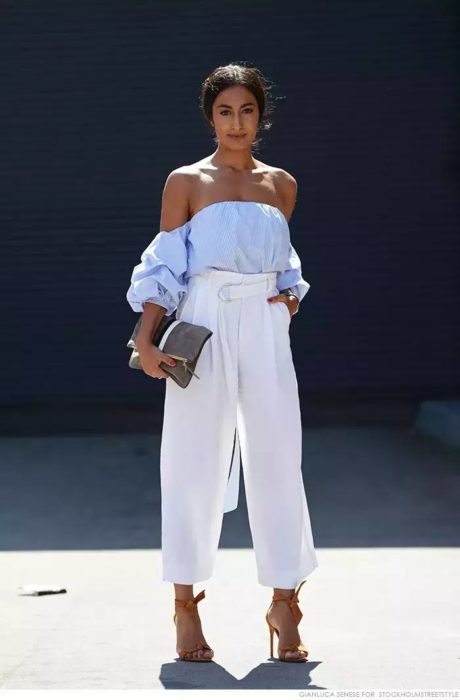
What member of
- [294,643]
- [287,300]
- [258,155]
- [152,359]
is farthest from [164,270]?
[258,155]

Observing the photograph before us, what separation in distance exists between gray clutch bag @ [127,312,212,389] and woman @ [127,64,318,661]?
0.13ft

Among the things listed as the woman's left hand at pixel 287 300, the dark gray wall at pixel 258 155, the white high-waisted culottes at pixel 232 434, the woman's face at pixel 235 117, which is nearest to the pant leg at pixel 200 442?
the white high-waisted culottes at pixel 232 434

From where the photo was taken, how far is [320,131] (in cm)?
1028

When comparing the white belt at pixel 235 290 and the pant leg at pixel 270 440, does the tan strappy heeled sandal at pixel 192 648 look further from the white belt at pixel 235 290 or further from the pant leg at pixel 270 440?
the white belt at pixel 235 290

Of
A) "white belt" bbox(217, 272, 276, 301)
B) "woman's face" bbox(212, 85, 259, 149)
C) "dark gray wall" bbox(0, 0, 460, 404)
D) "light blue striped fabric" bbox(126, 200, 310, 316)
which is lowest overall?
"white belt" bbox(217, 272, 276, 301)

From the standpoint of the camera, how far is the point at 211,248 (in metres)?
4.57

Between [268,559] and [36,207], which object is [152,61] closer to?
[36,207]

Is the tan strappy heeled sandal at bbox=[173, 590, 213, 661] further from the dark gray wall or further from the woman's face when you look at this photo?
the dark gray wall

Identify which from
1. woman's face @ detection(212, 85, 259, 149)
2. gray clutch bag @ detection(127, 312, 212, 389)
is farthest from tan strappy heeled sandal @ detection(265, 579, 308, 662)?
woman's face @ detection(212, 85, 259, 149)

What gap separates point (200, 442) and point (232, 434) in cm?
12

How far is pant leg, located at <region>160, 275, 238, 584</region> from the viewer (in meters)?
4.61

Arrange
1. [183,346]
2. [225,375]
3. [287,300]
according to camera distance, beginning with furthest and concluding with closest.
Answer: [287,300], [225,375], [183,346]

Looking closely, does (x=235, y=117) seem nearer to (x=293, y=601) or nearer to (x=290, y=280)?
(x=290, y=280)

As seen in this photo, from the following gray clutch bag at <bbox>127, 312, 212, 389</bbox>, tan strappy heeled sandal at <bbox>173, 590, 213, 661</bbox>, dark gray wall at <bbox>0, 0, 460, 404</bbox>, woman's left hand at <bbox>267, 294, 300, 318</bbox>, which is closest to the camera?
gray clutch bag at <bbox>127, 312, 212, 389</bbox>
